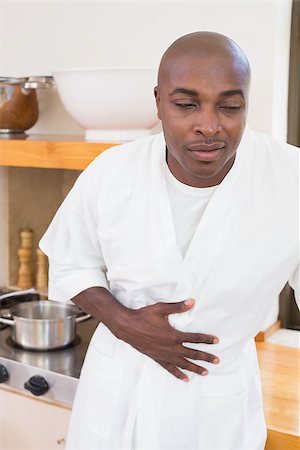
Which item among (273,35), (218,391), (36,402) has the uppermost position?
(273,35)

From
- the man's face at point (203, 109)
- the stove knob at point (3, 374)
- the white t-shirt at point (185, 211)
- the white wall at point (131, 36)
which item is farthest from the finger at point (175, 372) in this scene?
the white wall at point (131, 36)

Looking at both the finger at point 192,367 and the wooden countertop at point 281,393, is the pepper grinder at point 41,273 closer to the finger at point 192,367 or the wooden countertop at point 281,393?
the wooden countertop at point 281,393

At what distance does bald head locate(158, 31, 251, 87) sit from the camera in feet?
3.53

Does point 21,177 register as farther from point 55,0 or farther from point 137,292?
point 137,292

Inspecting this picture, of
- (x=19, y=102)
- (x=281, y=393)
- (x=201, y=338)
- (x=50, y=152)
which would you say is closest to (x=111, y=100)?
(x=50, y=152)

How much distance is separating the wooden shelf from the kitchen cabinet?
1.96 ft

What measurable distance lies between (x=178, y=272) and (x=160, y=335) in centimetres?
12

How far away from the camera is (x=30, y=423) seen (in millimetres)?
1723

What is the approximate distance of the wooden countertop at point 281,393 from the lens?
4.45ft

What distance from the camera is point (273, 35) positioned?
168 centimetres

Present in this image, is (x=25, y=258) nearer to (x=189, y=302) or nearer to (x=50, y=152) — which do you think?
(x=50, y=152)

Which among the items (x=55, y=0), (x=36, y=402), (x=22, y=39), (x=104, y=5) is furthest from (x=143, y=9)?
(x=36, y=402)

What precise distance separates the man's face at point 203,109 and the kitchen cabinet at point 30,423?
2.72 feet

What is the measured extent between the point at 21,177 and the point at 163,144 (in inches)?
39.1
